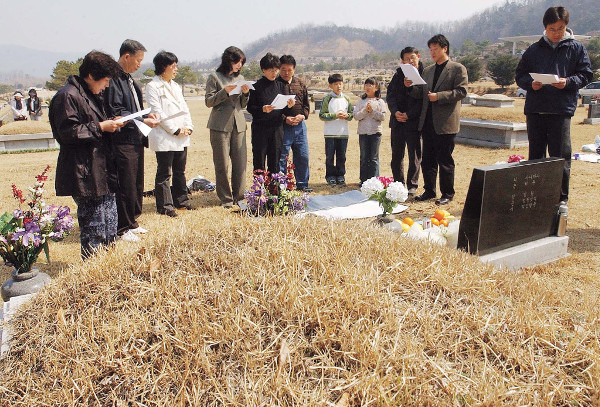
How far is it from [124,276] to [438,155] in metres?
4.75

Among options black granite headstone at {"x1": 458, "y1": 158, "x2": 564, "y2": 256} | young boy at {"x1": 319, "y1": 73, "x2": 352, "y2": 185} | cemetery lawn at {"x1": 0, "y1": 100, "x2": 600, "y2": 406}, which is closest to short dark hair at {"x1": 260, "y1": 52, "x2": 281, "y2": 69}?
young boy at {"x1": 319, "y1": 73, "x2": 352, "y2": 185}

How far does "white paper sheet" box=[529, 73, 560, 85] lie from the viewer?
4492 millimetres

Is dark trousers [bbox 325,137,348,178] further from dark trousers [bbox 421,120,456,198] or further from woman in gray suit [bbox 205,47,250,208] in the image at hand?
woman in gray suit [bbox 205,47,250,208]

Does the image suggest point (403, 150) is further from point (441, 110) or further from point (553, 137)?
point (553, 137)

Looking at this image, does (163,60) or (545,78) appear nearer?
(545,78)

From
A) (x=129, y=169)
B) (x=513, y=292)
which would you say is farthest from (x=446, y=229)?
(x=129, y=169)

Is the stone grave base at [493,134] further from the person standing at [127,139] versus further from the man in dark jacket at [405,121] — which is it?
the person standing at [127,139]

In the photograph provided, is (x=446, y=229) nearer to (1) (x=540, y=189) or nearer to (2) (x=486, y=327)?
(1) (x=540, y=189)

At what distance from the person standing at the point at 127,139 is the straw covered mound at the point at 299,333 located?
2.63 m

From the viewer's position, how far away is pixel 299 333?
160cm

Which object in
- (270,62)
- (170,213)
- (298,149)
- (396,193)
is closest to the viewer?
(396,193)

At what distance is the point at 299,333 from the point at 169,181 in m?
4.56

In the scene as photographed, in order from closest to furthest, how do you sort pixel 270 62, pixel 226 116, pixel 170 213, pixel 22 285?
pixel 22 285
pixel 170 213
pixel 226 116
pixel 270 62

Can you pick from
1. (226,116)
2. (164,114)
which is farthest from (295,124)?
(164,114)
